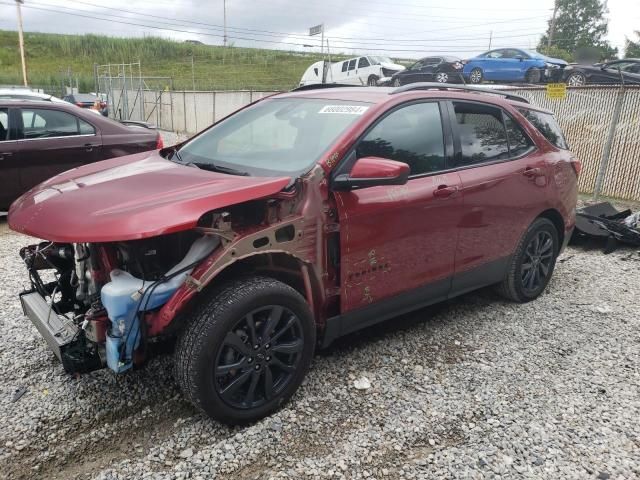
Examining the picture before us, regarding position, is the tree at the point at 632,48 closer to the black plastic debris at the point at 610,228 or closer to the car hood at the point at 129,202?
the black plastic debris at the point at 610,228

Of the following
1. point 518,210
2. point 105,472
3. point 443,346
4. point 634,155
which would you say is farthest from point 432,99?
point 634,155

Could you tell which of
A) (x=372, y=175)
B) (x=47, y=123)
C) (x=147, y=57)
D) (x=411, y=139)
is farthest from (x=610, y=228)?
(x=147, y=57)

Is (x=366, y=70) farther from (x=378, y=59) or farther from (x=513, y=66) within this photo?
(x=513, y=66)

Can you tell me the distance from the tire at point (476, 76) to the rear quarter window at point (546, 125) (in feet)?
49.1

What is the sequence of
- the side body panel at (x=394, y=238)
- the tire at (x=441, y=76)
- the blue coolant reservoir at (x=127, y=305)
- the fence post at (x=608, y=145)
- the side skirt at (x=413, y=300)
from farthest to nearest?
1. the tire at (x=441, y=76)
2. the fence post at (x=608, y=145)
3. the side skirt at (x=413, y=300)
4. the side body panel at (x=394, y=238)
5. the blue coolant reservoir at (x=127, y=305)

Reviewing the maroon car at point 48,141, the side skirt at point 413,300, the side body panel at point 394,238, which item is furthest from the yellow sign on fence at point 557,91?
the maroon car at point 48,141

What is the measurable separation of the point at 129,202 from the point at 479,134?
266 cm

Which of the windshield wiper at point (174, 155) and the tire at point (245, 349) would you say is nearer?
the tire at point (245, 349)

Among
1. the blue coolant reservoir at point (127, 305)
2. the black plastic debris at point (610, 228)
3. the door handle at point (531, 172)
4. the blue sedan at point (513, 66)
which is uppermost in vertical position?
the blue sedan at point (513, 66)

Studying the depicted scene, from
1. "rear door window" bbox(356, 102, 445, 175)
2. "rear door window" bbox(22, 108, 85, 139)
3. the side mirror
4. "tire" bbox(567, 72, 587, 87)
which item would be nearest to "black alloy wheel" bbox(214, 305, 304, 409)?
the side mirror

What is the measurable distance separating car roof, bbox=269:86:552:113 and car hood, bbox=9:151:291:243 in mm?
1071

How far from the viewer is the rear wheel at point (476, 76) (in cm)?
1869

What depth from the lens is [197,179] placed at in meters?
2.82

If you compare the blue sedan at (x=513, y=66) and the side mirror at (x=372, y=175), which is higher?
the blue sedan at (x=513, y=66)
